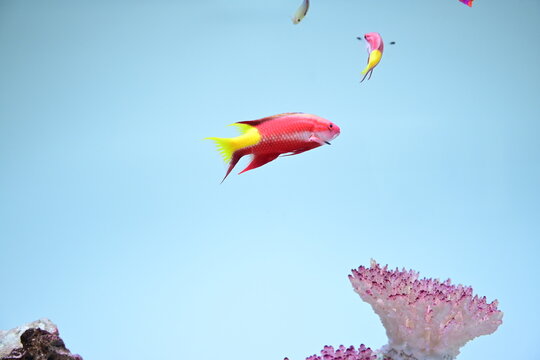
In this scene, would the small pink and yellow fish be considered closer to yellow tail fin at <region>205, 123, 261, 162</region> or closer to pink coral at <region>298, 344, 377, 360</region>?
yellow tail fin at <region>205, 123, 261, 162</region>

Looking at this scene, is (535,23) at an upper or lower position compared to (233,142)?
upper

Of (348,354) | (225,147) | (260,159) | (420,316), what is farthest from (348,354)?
(225,147)

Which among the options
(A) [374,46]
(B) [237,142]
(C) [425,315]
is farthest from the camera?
(A) [374,46]

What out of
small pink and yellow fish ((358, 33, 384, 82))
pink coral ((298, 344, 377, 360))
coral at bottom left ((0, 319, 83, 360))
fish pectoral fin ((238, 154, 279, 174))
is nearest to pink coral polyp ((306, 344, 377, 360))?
pink coral ((298, 344, 377, 360))

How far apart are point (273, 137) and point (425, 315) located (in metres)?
0.98

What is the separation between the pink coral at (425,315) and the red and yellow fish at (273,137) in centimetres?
74

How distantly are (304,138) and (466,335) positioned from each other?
112cm

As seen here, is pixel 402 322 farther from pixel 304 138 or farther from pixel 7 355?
pixel 7 355

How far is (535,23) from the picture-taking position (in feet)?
12.2

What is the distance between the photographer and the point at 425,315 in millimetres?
1939

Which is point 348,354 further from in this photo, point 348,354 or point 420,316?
point 420,316

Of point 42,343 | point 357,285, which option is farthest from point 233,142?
point 42,343

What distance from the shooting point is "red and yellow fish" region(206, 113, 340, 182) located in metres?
1.64

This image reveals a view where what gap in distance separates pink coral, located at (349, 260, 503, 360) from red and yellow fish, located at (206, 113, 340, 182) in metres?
0.74
